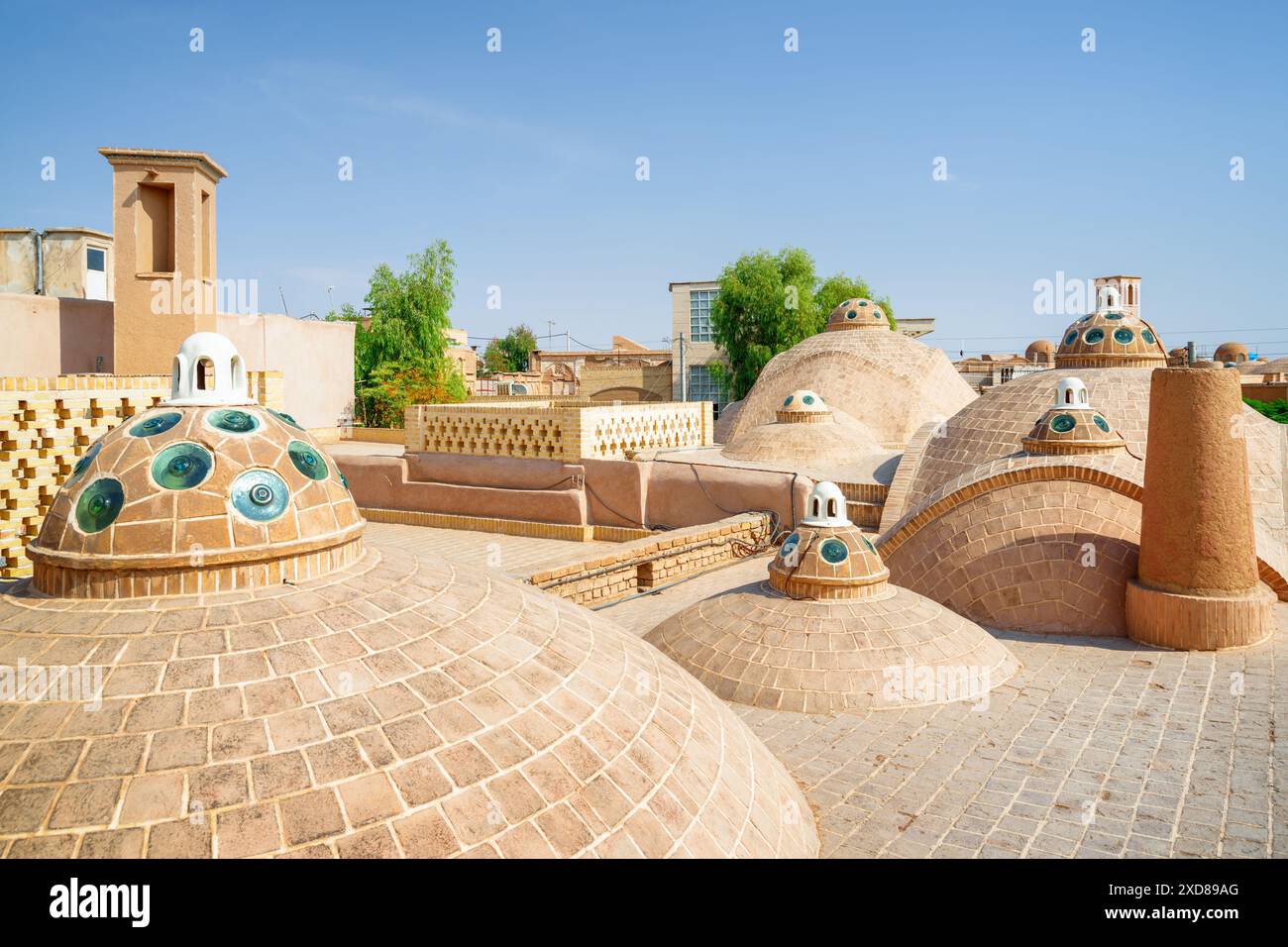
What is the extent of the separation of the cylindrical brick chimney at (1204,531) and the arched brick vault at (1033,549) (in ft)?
1.99

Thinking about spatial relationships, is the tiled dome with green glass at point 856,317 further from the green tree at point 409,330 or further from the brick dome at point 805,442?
the green tree at point 409,330

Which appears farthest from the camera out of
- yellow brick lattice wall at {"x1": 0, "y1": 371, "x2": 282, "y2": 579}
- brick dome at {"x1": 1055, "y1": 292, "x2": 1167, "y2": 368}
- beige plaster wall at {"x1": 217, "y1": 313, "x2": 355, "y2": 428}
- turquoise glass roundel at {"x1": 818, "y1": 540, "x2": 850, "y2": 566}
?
beige plaster wall at {"x1": 217, "y1": 313, "x2": 355, "y2": 428}

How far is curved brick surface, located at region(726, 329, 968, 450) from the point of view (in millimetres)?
22094

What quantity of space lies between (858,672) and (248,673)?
5.13 meters

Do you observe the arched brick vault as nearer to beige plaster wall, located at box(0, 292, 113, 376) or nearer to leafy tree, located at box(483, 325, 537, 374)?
beige plaster wall, located at box(0, 292, 113, 376)

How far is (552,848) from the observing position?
3.00 meters

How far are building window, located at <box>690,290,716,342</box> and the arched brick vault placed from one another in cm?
2876

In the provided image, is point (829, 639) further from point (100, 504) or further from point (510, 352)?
point (510, 352)

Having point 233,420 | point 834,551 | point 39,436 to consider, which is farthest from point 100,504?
point 39,436

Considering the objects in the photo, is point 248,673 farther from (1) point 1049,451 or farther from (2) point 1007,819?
(1) point 1049,451

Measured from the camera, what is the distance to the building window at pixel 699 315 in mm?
38469

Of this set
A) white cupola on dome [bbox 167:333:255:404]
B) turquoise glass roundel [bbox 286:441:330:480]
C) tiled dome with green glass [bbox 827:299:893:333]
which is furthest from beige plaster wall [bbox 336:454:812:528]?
tiled dome with green glass [bbox 827:299:893:333]
